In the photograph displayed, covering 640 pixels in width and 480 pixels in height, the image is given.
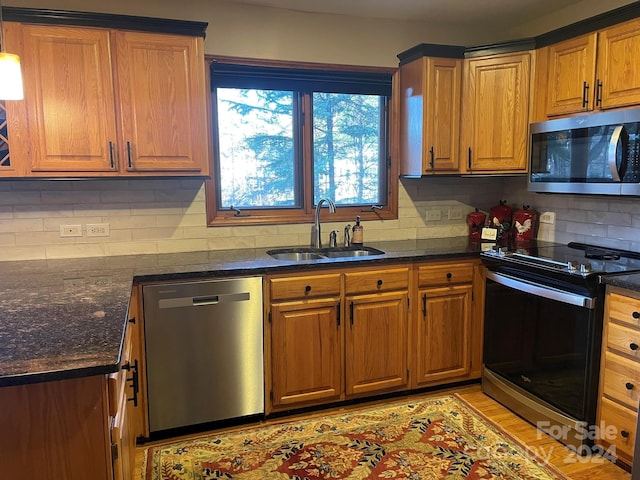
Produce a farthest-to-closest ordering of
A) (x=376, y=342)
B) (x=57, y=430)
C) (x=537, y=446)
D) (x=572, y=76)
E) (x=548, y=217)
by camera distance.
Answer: (x=548, y=217)
(x=376, y=342)
(x=572, y=76)
(x=537, y=446)
(x=57, y=430)

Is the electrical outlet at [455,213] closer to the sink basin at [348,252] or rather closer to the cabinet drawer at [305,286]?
the sink basin at [348,252]

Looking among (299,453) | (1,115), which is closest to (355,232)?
(299,453)

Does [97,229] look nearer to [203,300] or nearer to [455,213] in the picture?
[203,300]

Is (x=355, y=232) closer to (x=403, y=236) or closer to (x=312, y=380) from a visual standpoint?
(x=403, y=236)

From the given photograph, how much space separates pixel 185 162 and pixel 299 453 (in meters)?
1.66

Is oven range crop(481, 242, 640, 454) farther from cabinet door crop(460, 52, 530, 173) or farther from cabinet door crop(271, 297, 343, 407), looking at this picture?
cabinet door crop(271, 297, 343, 407)

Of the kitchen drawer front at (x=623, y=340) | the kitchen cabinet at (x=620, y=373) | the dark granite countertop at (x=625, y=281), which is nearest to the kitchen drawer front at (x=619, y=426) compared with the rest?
the kitchen cabinet at (x=620, y=373)

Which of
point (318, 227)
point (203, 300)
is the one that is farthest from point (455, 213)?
point (203, 300)

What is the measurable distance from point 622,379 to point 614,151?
109 cm

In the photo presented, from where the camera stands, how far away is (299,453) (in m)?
2.46

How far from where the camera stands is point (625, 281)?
2.24 metres

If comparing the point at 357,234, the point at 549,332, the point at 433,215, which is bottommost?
the point at 549,332

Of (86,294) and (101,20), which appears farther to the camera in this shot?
(101,20)

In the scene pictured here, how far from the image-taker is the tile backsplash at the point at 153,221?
2844mm
